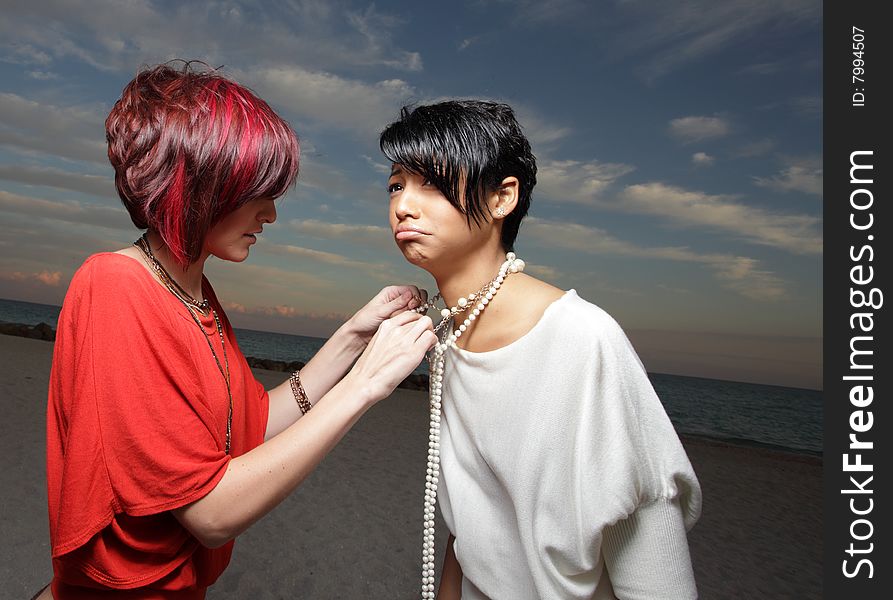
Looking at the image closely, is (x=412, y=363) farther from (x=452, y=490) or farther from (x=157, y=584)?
(x=157, y=584)

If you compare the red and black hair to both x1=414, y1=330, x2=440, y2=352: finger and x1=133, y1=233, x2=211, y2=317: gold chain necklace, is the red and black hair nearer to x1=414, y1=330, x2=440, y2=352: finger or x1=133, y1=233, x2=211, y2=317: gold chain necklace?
x1=133, y1=233, x2=211, y2=317: gold chain necklace

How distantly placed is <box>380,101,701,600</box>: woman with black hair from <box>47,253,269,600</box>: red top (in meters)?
0.57

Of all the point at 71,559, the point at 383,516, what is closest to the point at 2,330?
the point at 383,516

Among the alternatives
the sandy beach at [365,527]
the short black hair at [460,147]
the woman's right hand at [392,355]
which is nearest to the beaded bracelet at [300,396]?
the woman's right hand at [392,355]

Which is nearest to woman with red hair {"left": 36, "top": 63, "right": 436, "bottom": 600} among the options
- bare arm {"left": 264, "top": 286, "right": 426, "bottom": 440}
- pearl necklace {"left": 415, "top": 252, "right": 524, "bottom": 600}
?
pearl necklace {"left": 415, "top": 252, "right": 524, "bottom": 600}

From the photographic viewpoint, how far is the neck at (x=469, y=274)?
1.49m

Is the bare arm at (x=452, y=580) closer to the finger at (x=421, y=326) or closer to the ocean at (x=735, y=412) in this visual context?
the finger at (x=421, y=326)

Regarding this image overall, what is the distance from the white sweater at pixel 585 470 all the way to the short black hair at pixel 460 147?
0.33 meters

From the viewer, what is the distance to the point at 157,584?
140 cm

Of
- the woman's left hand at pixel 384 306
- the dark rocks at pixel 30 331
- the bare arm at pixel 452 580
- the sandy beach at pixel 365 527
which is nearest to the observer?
the bare arm at pixel 452 580

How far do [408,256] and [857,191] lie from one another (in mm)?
1849

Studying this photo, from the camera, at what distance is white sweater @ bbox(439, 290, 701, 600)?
1248mm

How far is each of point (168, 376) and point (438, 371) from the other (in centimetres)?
65

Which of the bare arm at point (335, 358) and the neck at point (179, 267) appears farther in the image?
the bare arm at point (335, 358)
